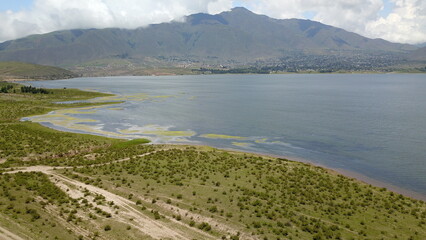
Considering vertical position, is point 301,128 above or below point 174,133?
above

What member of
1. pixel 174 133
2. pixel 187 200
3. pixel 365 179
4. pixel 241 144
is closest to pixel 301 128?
pixel 241 144

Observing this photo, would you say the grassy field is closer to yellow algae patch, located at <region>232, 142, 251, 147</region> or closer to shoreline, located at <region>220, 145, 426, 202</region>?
shoreline, located at <region>220, 145, 426, 202</region>

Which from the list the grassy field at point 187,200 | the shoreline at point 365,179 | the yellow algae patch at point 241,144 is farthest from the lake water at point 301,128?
the grassy field at point 187,200

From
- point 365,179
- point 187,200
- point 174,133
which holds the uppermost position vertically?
point 187,200

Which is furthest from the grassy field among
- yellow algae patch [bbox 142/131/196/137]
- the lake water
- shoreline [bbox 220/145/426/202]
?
yellow algae patch [bbox 142/131/196/137]

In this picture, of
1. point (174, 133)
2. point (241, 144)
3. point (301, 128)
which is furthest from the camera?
point (301, 128)

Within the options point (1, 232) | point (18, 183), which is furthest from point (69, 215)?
point (18, 183)

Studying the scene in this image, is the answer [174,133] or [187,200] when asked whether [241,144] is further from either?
Answer: [187,200]

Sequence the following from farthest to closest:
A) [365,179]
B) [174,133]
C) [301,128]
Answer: [301,128] < [174,133] < [365,179]

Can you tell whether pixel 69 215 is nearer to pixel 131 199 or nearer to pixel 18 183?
pixel 131 199

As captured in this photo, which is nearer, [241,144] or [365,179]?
[365,179]

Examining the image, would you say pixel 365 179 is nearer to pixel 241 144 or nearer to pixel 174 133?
pixel 241 144
